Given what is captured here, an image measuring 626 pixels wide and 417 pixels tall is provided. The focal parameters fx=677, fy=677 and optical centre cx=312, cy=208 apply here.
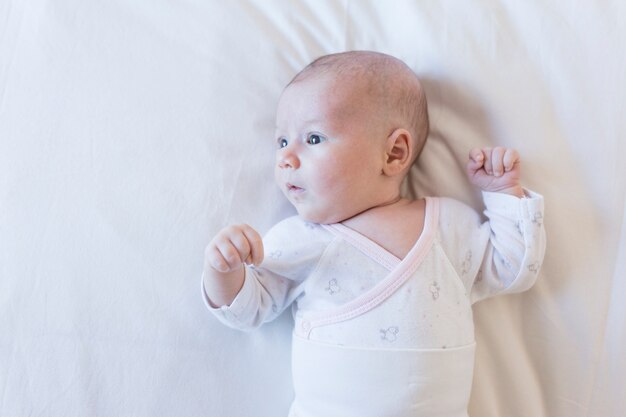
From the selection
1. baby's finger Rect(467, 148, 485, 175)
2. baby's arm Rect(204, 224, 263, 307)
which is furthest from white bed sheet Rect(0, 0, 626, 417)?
baby's arm Rect(204, 224, 263, 307)

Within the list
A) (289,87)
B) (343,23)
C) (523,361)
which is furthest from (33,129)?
(523,361)

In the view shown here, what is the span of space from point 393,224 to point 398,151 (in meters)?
0.12

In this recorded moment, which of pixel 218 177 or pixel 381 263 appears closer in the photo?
pixel 381 263

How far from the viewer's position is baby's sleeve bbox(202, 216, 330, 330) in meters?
1.07

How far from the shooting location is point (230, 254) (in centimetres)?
97

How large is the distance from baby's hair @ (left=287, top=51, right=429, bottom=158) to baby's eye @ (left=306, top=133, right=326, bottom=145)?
3.9 inches

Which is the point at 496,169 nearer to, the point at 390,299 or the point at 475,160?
the point at 475,160

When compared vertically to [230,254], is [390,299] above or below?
below

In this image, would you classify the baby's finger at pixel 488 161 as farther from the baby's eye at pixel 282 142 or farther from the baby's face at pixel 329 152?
the baby's eye at pixel 282 142

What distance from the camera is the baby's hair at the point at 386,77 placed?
3.56 feet

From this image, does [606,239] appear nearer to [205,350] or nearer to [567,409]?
[567,409]

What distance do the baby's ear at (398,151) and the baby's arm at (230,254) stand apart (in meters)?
0.26

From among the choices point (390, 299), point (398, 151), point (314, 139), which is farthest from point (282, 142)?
point (390, 299)

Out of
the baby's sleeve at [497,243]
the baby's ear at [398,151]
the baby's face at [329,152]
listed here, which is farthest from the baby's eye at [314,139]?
the baby's sleeve at [497,243]
